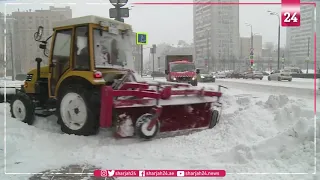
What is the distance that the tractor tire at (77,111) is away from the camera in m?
5.17

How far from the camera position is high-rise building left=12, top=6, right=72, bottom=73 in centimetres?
507

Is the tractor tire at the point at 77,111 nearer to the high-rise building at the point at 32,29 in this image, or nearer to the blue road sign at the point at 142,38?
the high-rise building at the point at 32,29

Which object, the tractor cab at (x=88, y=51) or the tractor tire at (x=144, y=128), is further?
the tractor cab at (x=88, y=51)

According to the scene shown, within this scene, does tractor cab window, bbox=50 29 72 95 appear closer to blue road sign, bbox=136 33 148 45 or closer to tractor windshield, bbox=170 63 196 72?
blue road sign, bbox=136 33 148 45

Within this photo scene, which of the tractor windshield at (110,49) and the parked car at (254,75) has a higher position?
the tractor windshield at (110,49)

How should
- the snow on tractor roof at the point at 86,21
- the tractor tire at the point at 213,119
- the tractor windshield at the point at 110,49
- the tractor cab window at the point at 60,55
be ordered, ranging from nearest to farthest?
the snow on tractor roof at the point at 86,21 < the tractor windshield at the point at 110,49 < the tractor cab window at the point at 60,55 < the tractor tire at the point at 213,119

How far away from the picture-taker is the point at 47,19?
561 centimetres

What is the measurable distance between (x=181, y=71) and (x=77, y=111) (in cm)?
1563

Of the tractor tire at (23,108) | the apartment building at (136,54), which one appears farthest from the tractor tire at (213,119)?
the tractor tire at (23,108)

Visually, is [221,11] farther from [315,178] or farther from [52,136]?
[52,136]

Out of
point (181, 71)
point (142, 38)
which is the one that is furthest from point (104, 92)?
point (181, 71)

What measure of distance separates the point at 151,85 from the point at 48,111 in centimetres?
263

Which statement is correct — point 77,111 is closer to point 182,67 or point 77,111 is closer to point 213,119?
point 213,119

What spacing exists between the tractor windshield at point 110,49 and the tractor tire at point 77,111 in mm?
644
